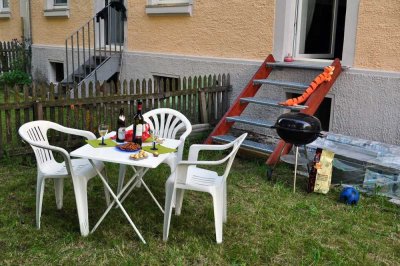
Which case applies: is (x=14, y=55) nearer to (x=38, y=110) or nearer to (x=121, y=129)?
(x=38, y=110)

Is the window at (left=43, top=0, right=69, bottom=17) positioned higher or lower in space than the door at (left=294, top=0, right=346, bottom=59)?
higher

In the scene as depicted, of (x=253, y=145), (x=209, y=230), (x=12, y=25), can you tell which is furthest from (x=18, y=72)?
(x=209, y=230)

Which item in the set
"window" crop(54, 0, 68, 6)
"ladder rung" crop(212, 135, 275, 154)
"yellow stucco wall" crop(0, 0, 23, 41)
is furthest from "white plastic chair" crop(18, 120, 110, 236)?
"yellow stucco wall" crop(0, 0, 23, 41)

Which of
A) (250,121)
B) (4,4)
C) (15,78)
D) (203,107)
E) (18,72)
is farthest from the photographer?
(4,4)

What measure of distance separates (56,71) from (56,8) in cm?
171

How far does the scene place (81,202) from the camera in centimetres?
367

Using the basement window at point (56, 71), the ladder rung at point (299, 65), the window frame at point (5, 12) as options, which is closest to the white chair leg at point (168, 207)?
the ladder rung at point (299, 65)

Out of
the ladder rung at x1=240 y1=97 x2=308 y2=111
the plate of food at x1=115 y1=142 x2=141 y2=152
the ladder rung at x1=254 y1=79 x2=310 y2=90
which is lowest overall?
the plate of food at x1=115 y1=142 x2=141 y2=152

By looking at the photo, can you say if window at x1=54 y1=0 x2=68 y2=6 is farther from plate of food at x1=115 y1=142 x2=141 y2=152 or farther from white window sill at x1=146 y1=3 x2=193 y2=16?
plate of food at x1=115 y1=142 x2=141 y2=152

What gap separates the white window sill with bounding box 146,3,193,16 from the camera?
25.6 feet

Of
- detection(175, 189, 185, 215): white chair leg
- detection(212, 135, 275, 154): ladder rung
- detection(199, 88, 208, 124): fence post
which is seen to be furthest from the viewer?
detection(199, 88, 208, 124): fence post

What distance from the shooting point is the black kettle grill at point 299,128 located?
4.65 metres

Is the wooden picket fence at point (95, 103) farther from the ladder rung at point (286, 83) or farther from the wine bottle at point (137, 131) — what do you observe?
the wine bottle at point (137, 131)

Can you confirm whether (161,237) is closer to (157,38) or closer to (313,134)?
(313,134)
